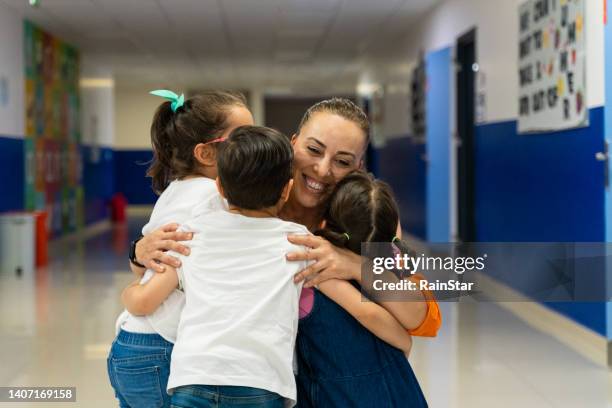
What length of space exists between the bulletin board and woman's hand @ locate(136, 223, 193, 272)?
312 inches

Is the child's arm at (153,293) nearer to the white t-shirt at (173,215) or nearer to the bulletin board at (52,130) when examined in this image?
the white t-shirt at (173,215)

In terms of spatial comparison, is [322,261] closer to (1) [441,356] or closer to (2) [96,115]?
(1) [441,356]

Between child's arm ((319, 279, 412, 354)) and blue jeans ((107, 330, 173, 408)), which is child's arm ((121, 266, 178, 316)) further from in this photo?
child's arm ((319, 279, 412, 354))

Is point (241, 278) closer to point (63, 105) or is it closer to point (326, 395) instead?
point (326, 395)

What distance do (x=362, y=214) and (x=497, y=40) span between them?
5.49 meters

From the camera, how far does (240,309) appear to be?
5.06 ft

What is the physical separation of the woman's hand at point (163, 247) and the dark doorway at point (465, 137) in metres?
6.63

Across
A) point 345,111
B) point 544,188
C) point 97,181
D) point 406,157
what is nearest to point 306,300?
point 345,111

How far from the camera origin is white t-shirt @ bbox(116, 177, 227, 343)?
169 cm

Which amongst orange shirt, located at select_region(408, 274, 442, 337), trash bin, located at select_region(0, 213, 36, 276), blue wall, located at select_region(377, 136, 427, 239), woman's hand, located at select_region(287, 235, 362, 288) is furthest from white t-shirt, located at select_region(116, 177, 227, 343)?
blue wall, located at select_region(377, 136, 427, 239)

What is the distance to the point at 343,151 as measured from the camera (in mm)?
1938

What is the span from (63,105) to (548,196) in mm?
7633

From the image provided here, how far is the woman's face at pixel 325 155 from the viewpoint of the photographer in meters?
1.93

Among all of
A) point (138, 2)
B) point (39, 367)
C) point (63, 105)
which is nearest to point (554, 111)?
point (39, 367)
